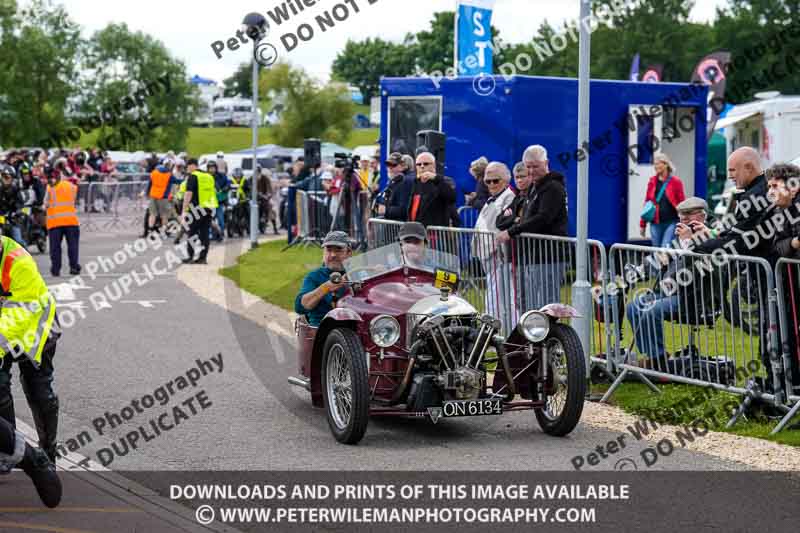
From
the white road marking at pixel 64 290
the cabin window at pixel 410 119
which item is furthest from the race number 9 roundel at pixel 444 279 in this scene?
the cabin window at pixel 410 119

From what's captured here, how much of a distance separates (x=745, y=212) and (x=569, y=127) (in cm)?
918

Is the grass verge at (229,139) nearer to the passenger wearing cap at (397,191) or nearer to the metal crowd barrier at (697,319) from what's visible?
the passenger wearing cap at (397,191)

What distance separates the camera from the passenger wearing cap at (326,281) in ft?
29.2

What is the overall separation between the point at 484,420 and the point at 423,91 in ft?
34.1

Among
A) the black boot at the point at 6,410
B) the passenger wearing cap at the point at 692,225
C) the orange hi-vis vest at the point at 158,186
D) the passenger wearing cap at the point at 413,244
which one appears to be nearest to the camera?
the black boot at the point at 6,410

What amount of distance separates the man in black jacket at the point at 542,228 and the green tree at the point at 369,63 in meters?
94.5

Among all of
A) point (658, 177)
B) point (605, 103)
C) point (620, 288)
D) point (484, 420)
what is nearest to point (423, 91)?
point (605, 103)

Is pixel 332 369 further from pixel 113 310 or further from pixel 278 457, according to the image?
pixel 113 310

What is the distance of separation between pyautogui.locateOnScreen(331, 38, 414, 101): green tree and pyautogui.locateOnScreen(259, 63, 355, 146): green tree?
20984 millimetres

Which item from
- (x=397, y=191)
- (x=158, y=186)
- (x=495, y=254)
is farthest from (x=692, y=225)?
(x=158, y=186)

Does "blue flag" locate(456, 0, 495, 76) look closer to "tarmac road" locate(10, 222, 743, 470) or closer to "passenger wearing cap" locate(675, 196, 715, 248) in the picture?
"tarmac road" locate(10, 222, 743, 470)

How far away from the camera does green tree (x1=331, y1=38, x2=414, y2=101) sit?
347ft

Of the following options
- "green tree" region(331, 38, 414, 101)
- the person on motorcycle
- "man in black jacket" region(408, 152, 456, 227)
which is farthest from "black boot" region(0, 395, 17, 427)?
"green tree" region(331, 38, 414, 101)

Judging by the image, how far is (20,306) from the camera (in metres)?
6.61
